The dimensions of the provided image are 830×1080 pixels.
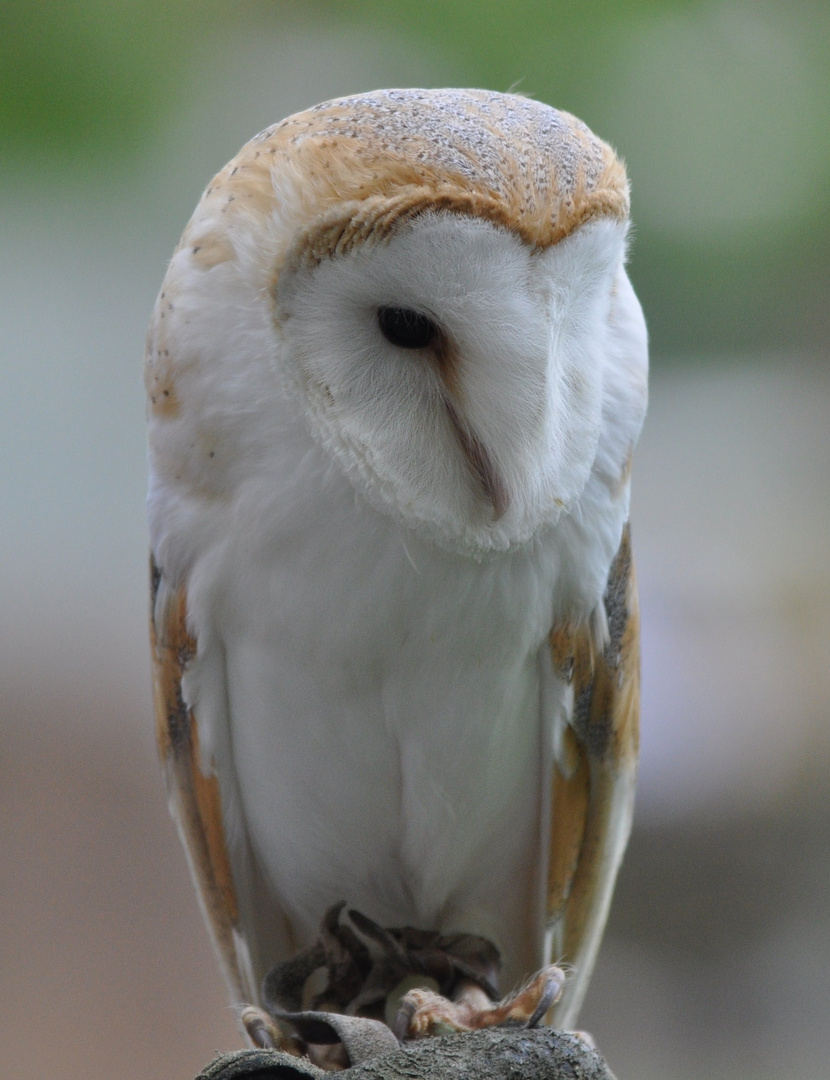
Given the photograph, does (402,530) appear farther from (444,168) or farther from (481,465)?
(444,168)

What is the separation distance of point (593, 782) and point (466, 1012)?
0.94ft

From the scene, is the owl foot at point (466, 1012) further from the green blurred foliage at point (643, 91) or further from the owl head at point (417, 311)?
the green blurred foliage at point (643, 91)

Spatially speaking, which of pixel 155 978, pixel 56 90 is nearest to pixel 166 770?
pixel 155 978

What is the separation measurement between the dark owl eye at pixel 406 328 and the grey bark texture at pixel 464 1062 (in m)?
0.55

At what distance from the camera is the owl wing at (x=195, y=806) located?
1012 mm

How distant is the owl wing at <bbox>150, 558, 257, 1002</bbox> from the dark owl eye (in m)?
0.38

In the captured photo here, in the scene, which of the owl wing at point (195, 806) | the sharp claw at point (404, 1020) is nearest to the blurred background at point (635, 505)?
the owl wing at point (195, 806)

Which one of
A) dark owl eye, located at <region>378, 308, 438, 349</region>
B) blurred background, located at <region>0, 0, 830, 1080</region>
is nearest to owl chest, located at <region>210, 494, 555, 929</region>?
dark owl eye, located at <region>378, 308, 438, 349</region>

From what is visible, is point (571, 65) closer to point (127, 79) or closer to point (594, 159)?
point (127, 79)

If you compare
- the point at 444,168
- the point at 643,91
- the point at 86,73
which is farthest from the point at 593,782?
the point at 86,73

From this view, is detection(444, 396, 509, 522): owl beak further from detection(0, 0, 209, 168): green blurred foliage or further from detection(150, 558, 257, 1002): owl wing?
detection(0, 0, 209, 168): green blurred foliage

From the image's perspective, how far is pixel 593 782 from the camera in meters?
1.08

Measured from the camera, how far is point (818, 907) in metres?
2.90

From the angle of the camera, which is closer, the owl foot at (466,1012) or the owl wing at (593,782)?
the owl foot at (466,1012)
